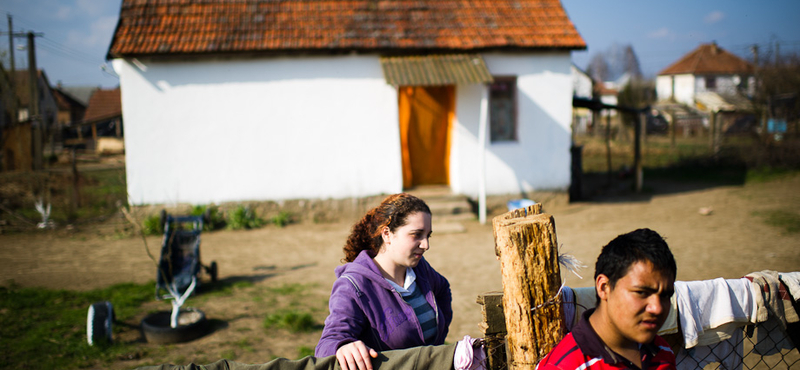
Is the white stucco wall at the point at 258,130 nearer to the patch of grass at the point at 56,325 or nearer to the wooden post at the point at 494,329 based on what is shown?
the patch of grass at the point at 56,325

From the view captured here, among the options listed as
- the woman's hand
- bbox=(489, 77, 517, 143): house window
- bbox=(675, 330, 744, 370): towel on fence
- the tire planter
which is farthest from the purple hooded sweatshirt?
bbox=(489, 77, 517, 143): house window

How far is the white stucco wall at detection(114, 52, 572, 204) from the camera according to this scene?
417 inches

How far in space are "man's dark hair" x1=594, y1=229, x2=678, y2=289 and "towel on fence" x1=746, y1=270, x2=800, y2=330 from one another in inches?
34.7

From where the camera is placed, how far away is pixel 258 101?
35.3 ft

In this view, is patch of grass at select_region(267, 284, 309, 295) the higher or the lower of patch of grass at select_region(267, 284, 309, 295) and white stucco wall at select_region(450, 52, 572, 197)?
the lower

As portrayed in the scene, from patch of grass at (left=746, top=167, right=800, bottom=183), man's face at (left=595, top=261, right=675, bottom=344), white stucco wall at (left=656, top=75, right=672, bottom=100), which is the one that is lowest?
patch of grass at (left=746, top=167, right=800, bottom=183)

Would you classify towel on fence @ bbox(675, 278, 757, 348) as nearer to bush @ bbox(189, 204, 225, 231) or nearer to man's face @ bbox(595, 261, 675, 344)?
man's face @ bbox(595, 261, 675, 344)

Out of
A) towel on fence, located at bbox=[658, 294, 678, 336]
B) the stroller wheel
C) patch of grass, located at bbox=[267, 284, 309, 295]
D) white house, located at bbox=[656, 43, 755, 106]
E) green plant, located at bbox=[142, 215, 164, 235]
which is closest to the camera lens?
towel on fence, located at bbox=[658, 294, 678, 336]

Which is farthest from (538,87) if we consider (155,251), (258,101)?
(155,251)

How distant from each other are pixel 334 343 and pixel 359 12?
414 inches

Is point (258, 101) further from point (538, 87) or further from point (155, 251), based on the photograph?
point (538, 87)

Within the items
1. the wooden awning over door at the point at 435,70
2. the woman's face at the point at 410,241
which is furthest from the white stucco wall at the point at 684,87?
the woman's face at the point at 410,241

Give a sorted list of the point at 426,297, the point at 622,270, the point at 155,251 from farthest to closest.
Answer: the point at 155,251 < the point at 426,297 < the point at 622,270

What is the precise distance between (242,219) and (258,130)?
1.96 metres
